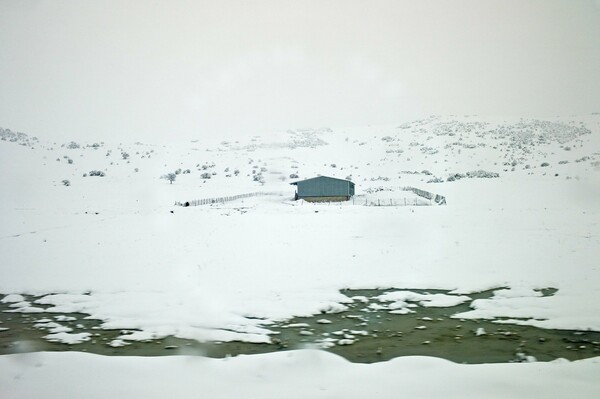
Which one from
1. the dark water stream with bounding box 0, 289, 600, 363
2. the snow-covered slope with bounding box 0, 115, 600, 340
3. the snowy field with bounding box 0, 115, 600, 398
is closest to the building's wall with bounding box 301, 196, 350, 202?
the snowy field with bounding box 0, 115, 600, 398

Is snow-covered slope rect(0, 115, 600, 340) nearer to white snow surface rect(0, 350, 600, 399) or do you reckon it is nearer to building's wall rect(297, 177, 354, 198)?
white snow surface rect(0, 350, 600, 399)

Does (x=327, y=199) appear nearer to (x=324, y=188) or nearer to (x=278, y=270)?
(x=324, y=188)

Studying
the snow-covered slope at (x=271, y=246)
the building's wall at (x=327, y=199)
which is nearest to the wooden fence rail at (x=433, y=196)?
the snow-covered slope at (x=271, y=246)

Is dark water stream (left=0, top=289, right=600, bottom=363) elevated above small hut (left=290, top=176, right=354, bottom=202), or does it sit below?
below

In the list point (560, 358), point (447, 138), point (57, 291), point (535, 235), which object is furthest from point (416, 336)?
point (447, 138)

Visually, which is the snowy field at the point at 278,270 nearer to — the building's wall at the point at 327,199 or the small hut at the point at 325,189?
the small hut at the point at 325,189

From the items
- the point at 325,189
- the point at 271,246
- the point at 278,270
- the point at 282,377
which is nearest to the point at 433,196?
the point at 325,189
